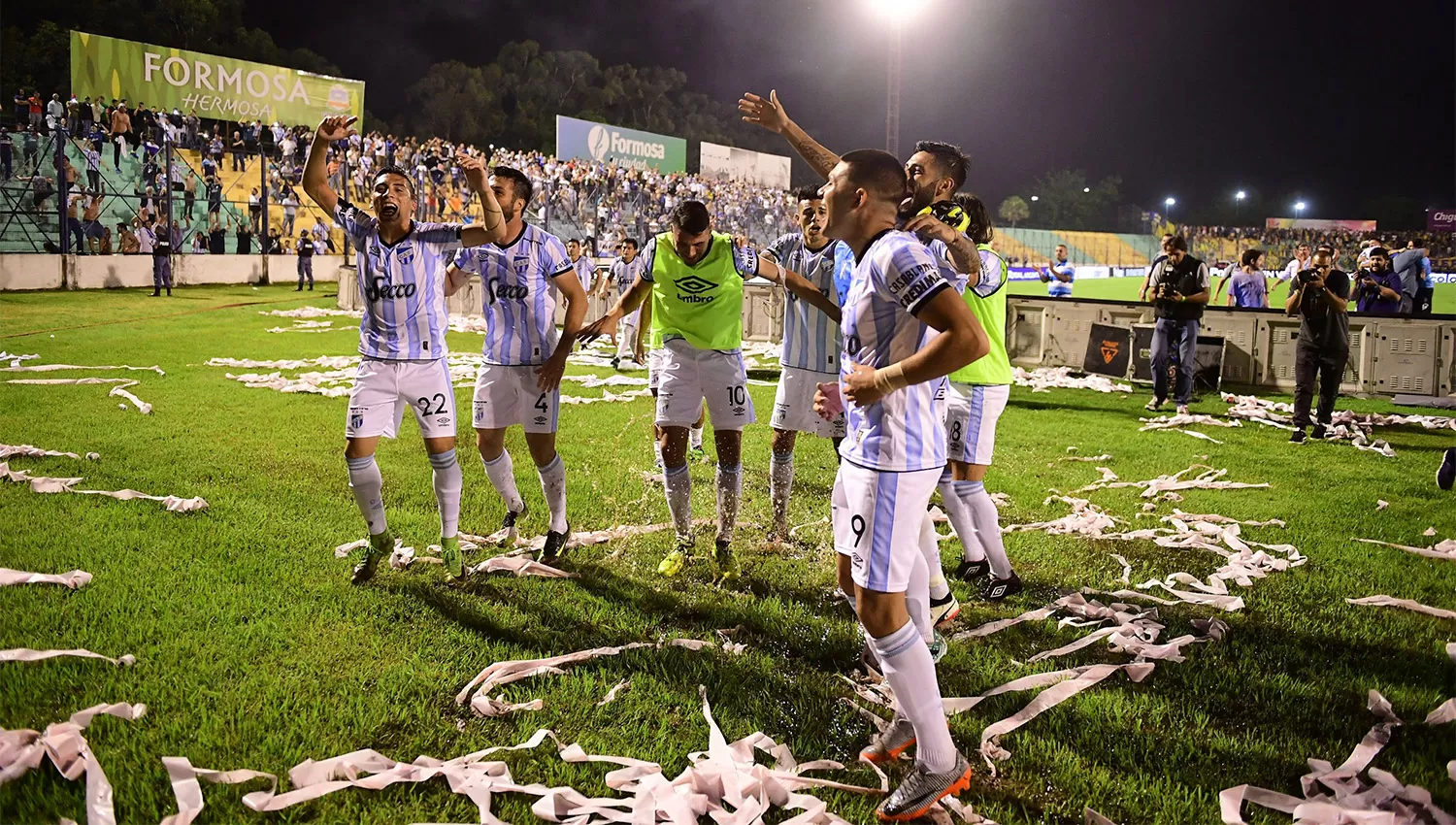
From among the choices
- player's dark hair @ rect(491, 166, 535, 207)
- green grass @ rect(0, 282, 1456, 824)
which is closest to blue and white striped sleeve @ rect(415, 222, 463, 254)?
player's dark hair @ rect(491, 166, 535, 207)

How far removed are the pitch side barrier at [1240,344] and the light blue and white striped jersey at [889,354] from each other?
13.5 m

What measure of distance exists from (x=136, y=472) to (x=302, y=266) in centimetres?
2487

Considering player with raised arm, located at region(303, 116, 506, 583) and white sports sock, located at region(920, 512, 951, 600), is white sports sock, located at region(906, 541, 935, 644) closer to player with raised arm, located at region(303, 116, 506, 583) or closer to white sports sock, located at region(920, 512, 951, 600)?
white sports sock, located at region(920, 512, 951, 600)

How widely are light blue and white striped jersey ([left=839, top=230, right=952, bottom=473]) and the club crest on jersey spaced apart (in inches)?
113

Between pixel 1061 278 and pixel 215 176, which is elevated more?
pixel 215 176

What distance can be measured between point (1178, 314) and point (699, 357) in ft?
32.2

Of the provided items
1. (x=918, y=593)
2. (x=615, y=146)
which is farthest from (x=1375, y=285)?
(x=615, y=146)

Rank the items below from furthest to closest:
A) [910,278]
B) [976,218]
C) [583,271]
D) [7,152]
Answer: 1. [7,152]
2. [583,271]
3. [976,218]
4. [910,278]

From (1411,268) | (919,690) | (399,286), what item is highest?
(1411,268)

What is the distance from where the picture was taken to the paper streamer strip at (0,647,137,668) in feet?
14.6

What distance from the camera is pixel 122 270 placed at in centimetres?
2811

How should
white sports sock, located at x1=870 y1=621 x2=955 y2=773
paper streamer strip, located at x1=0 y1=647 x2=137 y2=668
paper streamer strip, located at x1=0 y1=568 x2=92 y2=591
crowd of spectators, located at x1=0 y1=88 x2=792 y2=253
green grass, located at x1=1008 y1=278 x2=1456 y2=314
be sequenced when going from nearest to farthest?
white sports sock, located at x1=870 y1=621 x2=955 y2=773 → paper streamer strip, located at x1=0 y1=647 x2=137 y2=668 → paper streamer strip, located at x1=0 y1=568 x2=92 y2=591 → crowd of spectators, located at x1=0 y1=88 x2=792 y2=253 → green grass, located at x1=1008 y1=278 x2=1456 y2=314

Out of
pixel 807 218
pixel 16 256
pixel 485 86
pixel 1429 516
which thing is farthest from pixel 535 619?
pixel 485 86

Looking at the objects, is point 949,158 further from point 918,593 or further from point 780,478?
point 780,478
